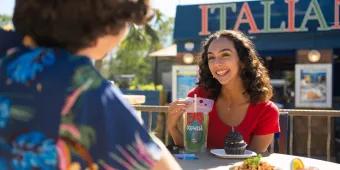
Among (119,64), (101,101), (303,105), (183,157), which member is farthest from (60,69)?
(119,64)

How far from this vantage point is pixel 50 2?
779mm

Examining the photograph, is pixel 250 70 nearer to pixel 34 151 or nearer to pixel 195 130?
pixel 195 130

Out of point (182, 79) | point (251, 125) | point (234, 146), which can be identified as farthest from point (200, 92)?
point (182, 79)

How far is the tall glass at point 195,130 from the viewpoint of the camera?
2.25m

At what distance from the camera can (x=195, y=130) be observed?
2297mm

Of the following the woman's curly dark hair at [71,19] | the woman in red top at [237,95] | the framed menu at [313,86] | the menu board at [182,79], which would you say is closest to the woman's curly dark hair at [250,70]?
the woman in red top at [237,95]

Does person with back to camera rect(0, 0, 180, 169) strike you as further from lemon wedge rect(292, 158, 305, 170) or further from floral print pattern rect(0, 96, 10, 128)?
lemon wedge rect(292, 158, 305, 170)

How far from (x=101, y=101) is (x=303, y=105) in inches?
371

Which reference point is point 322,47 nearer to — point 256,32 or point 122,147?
point 256,32

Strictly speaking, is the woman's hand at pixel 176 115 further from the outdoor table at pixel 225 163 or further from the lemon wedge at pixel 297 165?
the lemon wedge at pixel 297 165

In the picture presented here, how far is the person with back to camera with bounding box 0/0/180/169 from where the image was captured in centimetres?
75

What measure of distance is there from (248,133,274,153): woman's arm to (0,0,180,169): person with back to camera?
6.01ft

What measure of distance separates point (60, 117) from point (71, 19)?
0.50 feet

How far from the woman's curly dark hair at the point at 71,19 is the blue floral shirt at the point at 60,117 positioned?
0.03 metres
